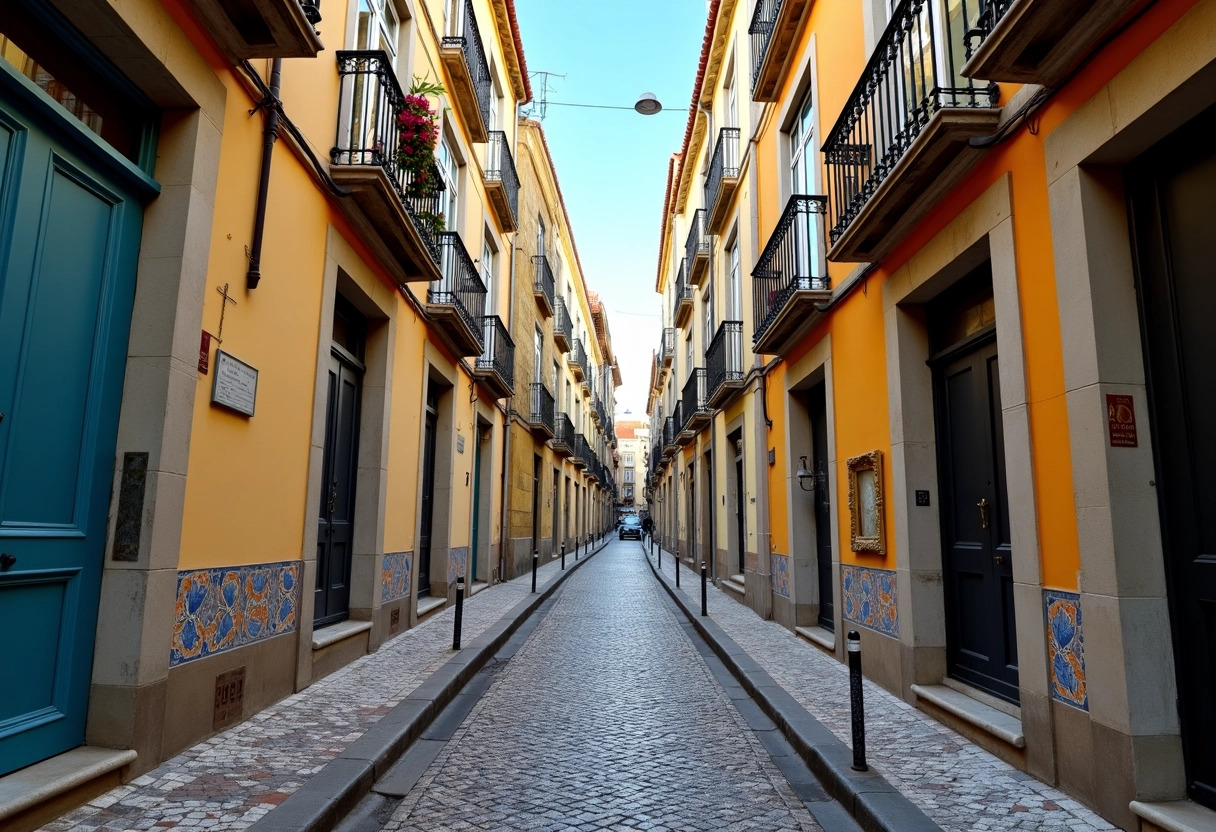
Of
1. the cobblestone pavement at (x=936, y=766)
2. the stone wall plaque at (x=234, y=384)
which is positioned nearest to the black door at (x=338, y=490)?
the stone wall plaque at (x=234, y=384)

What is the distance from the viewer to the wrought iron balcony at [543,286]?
66.5 feet

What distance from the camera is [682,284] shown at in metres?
21.4

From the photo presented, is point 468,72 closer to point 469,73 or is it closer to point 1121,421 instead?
point 469,73

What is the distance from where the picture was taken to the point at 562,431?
25.8 metres

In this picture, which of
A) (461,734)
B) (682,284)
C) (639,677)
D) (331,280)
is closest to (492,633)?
(639,677)

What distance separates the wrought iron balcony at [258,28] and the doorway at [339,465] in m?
2.88

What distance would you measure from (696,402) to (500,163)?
713cm

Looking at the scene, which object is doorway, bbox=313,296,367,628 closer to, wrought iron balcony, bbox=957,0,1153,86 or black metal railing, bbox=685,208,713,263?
wrought iron balcony, bbox=957,0,1153,86

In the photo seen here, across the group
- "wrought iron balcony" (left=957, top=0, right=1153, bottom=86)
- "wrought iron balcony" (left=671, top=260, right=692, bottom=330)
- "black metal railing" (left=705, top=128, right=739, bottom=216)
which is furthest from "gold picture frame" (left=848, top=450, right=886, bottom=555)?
"wrought iron balcony" (left=671, top=260, right=692, bottom=330)

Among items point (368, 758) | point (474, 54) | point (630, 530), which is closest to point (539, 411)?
point (474, 54)

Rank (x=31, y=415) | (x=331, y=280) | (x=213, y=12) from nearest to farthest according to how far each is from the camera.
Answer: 1. (x=31, y=415)
2. (x=213, y=12)
3. (x=331, y=280)

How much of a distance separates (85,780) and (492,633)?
563cm

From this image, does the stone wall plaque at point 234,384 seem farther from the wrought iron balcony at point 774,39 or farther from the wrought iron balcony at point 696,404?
the wrought iron balcony at point 696,404

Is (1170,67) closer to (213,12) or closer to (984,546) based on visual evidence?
(984,546)
